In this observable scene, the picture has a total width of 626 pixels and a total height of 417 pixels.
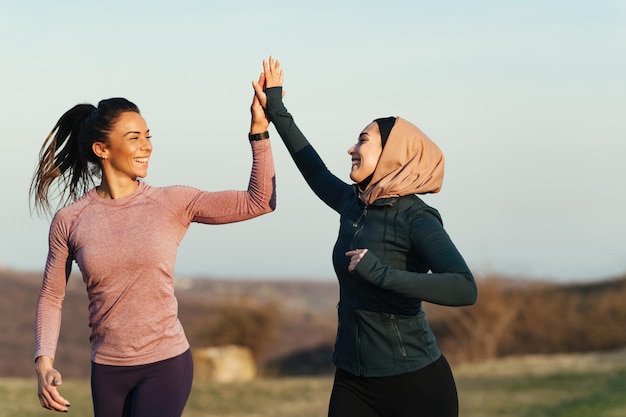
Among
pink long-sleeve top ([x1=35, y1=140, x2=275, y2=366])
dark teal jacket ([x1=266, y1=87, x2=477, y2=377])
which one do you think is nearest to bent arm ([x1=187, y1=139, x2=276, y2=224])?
pink long-sleeve top ([x1=35, y1=140, x2=275, y2=366])

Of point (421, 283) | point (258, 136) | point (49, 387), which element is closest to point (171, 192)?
point (258, 136)

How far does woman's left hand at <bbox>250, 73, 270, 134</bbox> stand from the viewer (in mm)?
4637

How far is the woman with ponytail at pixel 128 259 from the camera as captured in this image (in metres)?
4.23

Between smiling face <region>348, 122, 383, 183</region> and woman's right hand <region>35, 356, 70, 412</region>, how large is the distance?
1.71m

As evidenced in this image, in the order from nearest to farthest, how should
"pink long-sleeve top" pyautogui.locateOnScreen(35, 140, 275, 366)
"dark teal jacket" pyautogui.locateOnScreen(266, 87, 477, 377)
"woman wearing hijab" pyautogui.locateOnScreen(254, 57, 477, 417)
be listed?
"dark teal jacket" pyautogui.locateOnScreen(266, 87, 477, 377) < "woman wearing hijab" pyautogui.locateOnScreen(254, 57, 477, 417) < "pink long-sleeve top" pyautogui.locateOnScreen(35, 140, 275, 366)

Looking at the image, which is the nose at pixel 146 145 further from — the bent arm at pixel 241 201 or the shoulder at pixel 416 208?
the shoulder at pixel 416 208

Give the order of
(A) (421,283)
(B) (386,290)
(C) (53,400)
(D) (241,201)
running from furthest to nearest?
(D) (241,201)
(C) (53,400)
(B) (386,290)
(A) (421,283)

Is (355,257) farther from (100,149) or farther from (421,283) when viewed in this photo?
(100,149)

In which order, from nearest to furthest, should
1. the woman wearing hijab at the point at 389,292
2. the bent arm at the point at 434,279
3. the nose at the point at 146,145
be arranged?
1. the bent arm at the point at 434,279
2. the woman wearing hijab at the point at 389,292
3. the nose at the point at 146,145

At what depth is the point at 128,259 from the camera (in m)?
4.20

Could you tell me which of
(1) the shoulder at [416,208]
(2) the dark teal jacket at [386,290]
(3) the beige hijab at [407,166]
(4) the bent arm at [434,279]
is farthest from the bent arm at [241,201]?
(4) the bent arm at [434,279]

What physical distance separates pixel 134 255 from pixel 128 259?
36 millimetres

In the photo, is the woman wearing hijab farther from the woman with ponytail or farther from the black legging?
the woman with ponytail

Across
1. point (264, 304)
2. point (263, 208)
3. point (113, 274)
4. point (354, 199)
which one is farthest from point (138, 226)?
point (264, 304)
